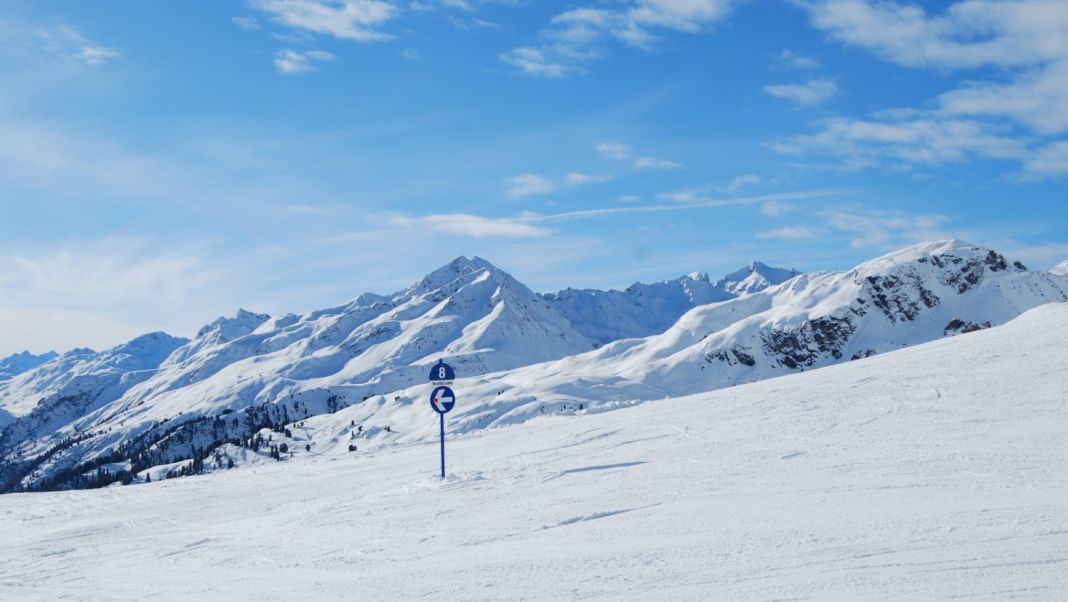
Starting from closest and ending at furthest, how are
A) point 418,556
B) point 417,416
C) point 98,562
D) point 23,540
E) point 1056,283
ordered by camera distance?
1. point 418,556
2. point 98,562
3. point 23,540
4. point 417,416
5. point 1056,283

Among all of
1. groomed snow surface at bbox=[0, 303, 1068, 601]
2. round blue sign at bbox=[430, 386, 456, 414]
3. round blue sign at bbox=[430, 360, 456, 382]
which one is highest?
round blue sign at bbox=[430, 360, 456, 382]

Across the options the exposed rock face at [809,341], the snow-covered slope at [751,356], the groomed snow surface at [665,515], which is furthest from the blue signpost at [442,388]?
the exposed rock face at [809,341]

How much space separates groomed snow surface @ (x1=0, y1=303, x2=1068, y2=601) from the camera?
7.52m

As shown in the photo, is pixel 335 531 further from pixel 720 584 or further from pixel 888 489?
pixel 888 489

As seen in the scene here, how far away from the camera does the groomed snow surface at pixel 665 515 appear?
7516mm

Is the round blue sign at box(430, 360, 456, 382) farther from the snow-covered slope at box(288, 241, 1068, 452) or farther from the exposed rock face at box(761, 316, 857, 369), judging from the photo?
the exposed rock face at box(761, 316, 857, 369)

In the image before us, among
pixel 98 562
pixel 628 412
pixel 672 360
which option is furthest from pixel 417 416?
pixel 98 562

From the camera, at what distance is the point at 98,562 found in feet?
36.8

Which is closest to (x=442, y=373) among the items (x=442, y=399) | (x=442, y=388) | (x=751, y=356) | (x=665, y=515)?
(x=442, y=388)

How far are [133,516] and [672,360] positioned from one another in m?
183

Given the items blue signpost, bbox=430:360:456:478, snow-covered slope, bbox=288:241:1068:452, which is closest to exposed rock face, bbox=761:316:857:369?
snow-covered slope, bbox=288:241:1068:452

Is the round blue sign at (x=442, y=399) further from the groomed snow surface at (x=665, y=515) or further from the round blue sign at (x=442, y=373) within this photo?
the groomed snow surface at (x=665, y=515)

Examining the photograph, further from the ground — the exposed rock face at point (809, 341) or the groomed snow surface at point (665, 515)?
the exposed rock face at point (809, 341)

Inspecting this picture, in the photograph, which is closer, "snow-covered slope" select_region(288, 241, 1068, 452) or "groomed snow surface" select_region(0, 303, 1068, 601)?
"groomed snow surface" select_region(0, 303, 1068, 601)
